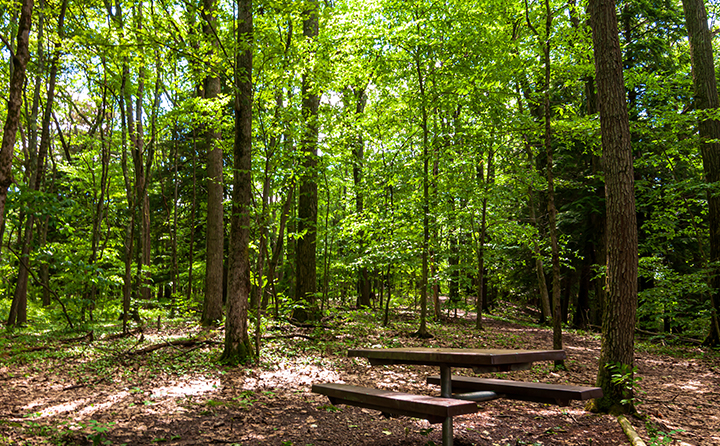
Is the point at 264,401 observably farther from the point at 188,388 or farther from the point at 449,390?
the point at 449,390

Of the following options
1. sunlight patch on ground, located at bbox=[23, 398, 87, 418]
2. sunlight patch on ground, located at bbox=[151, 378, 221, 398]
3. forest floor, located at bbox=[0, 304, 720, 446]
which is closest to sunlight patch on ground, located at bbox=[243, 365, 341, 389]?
forest floor, located at bbox=[0, 304, 720, 446]

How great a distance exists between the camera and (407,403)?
3.00m

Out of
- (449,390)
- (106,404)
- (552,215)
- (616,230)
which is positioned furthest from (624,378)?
(106,404)

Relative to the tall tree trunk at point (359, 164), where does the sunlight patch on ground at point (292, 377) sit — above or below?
below

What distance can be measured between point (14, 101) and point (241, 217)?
3.47m

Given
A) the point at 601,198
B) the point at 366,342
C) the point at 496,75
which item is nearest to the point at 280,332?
the point at 366,342

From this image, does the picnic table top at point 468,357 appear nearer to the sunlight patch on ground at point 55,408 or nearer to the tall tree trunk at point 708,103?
the sunlight patch on ground at point 55,408

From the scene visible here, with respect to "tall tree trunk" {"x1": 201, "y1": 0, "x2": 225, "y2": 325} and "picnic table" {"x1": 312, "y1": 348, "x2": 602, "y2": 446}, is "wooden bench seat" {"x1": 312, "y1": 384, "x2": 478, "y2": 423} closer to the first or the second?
"picnic table" {"x1": 312, "y1": 348, "x2": 602, "y2": 446}

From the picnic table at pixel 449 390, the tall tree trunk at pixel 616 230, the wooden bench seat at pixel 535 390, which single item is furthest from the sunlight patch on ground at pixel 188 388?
the tall tree trunk at pixel 616 230

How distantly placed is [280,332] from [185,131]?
12.0 meters

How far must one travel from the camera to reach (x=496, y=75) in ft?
27.7

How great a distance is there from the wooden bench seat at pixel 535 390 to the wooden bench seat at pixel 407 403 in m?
0.83

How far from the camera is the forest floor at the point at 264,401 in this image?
391cm

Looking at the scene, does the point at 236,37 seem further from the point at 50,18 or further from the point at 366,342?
the point at 366,342
